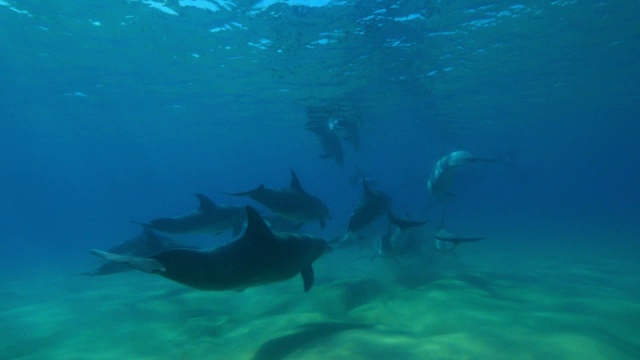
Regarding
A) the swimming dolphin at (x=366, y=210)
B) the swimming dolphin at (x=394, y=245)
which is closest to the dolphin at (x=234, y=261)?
the swimming dolphin at (x=366, y=210)

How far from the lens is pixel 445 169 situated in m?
8.79

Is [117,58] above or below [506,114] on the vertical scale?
below

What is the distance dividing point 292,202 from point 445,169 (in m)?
3.96

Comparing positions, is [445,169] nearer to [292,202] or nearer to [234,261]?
[292,202]

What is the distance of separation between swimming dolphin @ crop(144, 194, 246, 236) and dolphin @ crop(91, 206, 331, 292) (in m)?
3.77

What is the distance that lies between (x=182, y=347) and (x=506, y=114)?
154 ft

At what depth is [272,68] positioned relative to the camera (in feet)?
81.3

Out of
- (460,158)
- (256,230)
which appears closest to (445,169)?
(460,158)

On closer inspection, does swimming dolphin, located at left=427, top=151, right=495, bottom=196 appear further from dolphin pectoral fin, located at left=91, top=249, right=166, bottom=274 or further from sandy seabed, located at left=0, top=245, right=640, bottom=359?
dolphin pectoral fin, located at left=91, top=249, right=166, bottom=274

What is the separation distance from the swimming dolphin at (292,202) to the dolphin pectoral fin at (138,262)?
299 centimetres

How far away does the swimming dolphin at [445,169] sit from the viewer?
8.48m

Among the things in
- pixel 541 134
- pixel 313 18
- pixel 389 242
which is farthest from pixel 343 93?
pixel 541 134

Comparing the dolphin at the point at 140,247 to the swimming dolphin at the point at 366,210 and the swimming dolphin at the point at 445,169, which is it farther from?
the swimming dolphin at the point at 445,169

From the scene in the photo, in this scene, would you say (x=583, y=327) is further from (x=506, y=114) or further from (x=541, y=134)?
(x=541, y=134)
